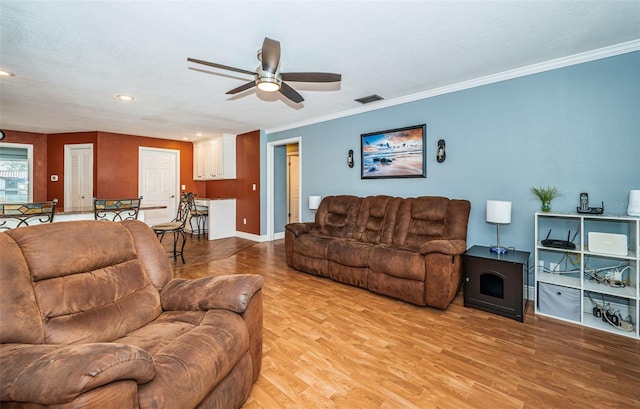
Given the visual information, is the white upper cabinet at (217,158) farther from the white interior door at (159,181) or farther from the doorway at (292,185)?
the doorway at (292,185)

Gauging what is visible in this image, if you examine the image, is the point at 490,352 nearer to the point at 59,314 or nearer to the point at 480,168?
the point at 480,168

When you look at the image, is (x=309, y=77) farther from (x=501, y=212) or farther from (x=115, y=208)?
(x=115, y=208)

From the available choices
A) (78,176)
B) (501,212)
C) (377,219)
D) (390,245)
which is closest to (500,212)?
(501,212)

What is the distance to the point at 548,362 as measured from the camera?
6.43 ft

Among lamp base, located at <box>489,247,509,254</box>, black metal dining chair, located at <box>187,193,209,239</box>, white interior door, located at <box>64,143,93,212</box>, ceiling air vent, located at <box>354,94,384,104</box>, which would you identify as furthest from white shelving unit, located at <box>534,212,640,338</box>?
white interior door, located at <box>64,143,93,212</box>

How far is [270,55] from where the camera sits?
2109 mm

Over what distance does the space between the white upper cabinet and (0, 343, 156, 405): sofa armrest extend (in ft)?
19.6

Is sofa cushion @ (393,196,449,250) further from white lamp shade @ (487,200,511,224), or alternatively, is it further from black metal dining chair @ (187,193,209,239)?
black metal dining chair @ (187,193,209,239)

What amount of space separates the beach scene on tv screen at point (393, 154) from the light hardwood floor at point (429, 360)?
6.17 ft

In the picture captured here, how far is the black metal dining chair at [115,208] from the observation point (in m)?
3.52

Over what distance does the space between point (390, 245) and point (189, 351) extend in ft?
8.83

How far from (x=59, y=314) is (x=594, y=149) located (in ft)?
14.0

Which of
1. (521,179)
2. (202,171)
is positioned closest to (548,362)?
(521,179)

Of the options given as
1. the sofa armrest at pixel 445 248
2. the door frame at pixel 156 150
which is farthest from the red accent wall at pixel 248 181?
the sofa armrest at pixel 445 248
